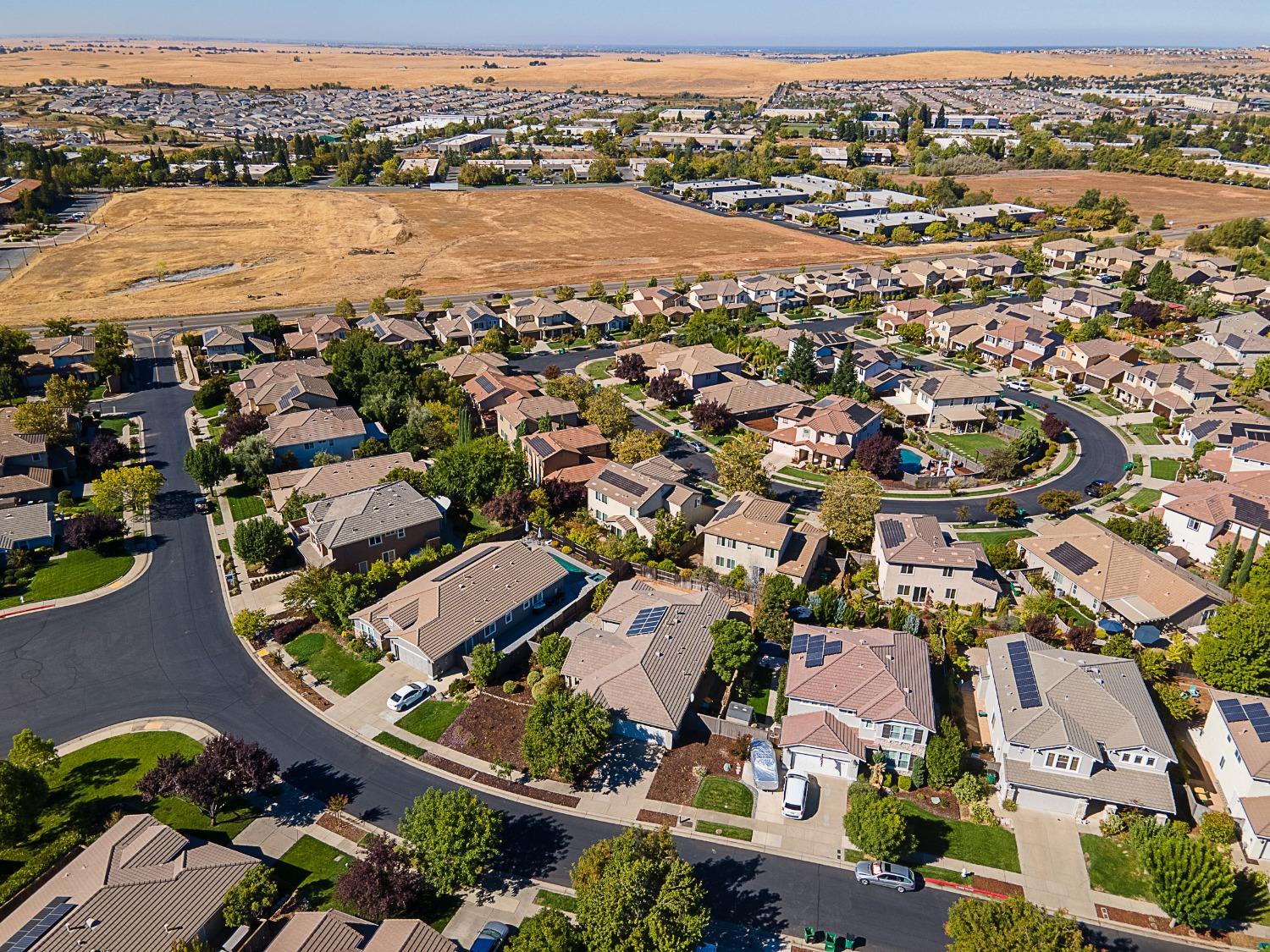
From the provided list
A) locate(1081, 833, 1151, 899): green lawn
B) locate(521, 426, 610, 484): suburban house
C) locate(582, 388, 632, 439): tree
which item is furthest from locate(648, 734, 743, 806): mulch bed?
locate(582, 388, 632, 439): tree

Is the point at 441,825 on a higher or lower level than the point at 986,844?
higher

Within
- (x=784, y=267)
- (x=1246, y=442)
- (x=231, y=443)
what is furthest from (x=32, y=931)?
(x=784, y=267)

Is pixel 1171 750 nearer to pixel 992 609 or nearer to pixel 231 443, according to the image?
pixel 992 609

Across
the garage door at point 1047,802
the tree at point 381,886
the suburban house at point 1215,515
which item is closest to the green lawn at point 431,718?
the tree at point 381,886

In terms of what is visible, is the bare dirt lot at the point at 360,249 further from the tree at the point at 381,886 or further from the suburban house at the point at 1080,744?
the suburban house at the point at 1080,744

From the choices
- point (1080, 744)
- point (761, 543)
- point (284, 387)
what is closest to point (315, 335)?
point (284, 387)

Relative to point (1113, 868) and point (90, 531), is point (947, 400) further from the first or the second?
point (90, 531)

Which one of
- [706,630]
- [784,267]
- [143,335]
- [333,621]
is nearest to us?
[706,630]
